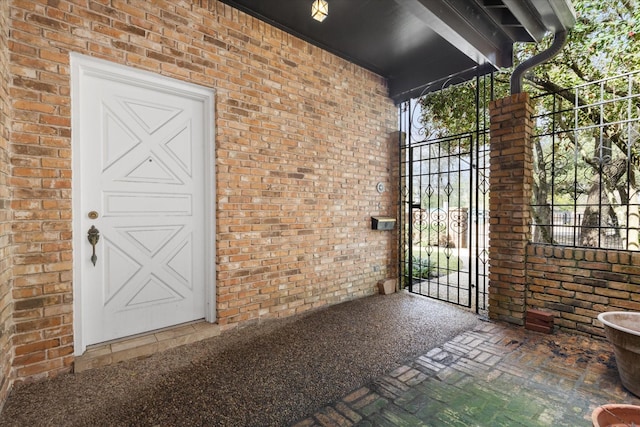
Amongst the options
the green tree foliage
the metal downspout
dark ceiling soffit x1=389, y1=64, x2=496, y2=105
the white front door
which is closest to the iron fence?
the green tree foliage

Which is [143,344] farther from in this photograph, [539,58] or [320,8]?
[539,58]

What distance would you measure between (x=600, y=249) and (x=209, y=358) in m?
3.99

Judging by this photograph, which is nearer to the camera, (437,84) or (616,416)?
(616,416)

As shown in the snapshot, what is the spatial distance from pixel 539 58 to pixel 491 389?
352 cm

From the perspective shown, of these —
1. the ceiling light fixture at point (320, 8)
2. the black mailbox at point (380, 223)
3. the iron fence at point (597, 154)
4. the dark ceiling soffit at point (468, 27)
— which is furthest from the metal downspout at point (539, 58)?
the ceiling light fixture at point (320, 8)

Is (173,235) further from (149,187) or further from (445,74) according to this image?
(445,74)

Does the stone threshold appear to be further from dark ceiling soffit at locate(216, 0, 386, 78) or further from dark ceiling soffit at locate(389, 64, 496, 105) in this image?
dark ceiling soffit at locate(389, 64, 496, 105)

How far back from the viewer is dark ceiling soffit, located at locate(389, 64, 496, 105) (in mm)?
4059

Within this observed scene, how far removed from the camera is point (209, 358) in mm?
2654

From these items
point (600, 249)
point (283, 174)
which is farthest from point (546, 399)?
point (283, 174)

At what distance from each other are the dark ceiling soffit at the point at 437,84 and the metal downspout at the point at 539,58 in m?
0.46

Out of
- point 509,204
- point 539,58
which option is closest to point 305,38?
point 539,58

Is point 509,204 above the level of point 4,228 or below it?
above

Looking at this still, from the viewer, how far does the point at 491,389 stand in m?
2.21
